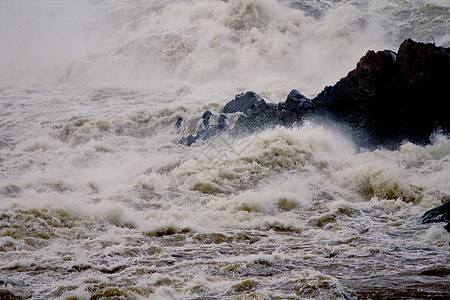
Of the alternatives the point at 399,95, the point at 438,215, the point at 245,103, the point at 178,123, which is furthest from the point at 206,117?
the point at 438,215

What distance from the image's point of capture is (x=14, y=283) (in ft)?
13.4

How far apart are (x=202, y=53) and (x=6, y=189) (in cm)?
1622

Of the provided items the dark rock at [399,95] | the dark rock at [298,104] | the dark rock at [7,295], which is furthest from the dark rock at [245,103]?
the dark rock at [7,295]

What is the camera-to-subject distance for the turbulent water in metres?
4.28

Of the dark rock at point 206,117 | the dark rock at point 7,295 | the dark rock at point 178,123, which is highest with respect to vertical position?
the dark rock at point 206,117

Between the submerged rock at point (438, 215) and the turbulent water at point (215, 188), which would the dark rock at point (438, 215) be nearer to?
the submerged rock at point (438, 215)

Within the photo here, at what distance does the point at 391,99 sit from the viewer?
33.8 ft

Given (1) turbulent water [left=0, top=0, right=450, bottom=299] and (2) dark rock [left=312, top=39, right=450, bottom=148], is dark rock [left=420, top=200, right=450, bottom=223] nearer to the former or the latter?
(1) turbulent water [left=0, top=0, right=450, bottom=299]

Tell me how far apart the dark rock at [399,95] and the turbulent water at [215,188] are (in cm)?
51

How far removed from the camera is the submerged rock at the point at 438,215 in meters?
5.71

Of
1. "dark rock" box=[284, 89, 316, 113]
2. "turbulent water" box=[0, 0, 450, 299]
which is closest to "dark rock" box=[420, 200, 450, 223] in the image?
"turbulent water" box=[0, 0, 450, 299]

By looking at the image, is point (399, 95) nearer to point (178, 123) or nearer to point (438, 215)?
point (438, 215)

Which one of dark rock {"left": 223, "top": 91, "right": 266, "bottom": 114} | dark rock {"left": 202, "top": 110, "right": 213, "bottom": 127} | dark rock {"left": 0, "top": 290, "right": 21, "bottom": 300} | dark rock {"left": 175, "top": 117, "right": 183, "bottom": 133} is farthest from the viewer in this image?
dark rock {"left": 175, "top": 117, "right": 183, "bottom": 133}

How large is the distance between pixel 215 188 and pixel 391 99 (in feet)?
17.4
